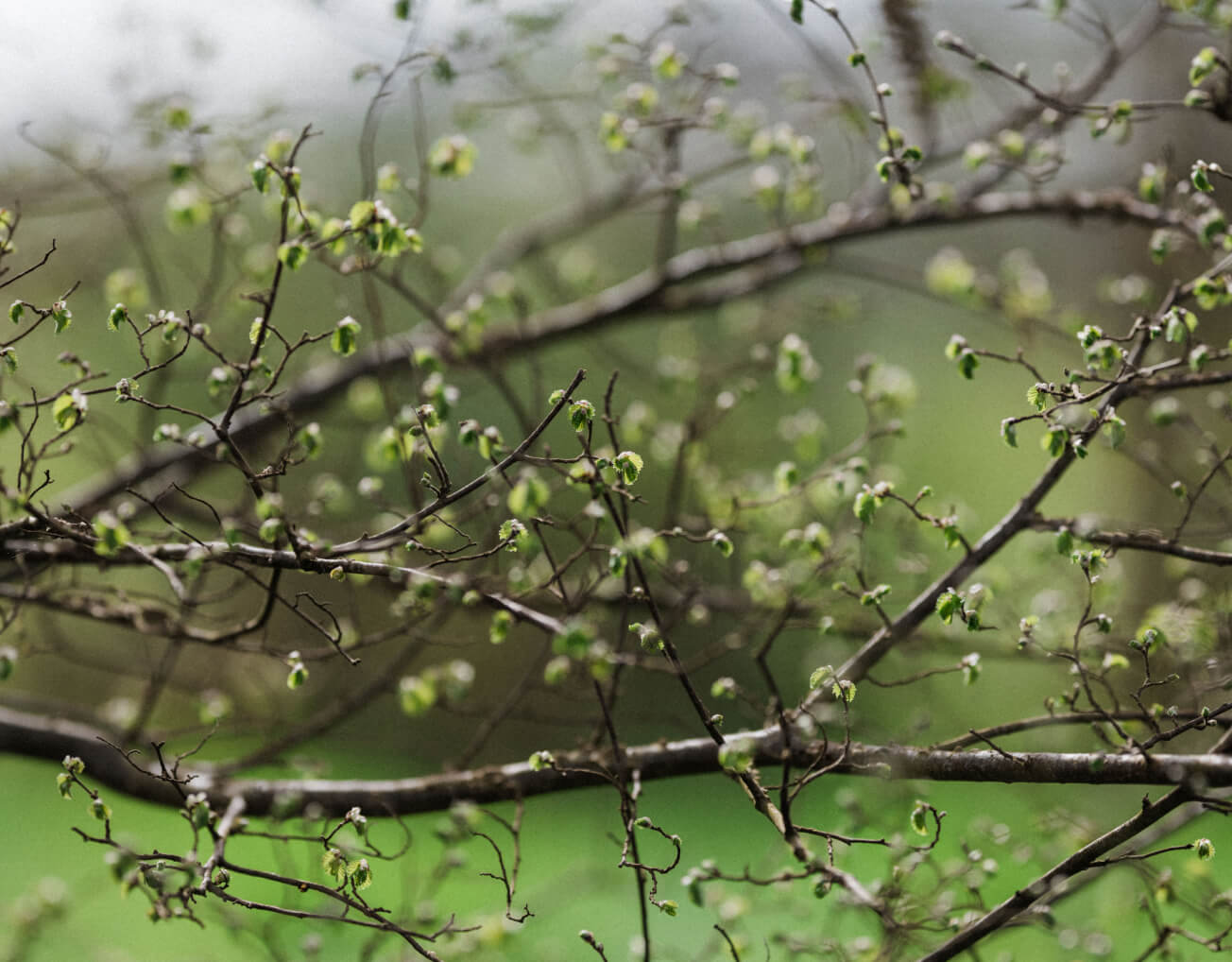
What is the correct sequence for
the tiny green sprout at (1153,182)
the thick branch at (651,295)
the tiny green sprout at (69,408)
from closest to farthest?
the tiny green sprout at (69,408)
the tiny green sprout at (1153,182)
the thick branch at (651,295)

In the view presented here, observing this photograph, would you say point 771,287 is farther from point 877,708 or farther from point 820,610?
point 877,708

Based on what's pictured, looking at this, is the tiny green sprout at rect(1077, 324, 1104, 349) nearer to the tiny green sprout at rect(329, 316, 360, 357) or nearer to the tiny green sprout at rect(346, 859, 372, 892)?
the tiny green sprout at rect(329, 316, 360, 357)

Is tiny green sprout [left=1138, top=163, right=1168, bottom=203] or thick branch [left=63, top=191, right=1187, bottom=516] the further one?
thick branch [left=63, top=191, right=1187, bottom=516]

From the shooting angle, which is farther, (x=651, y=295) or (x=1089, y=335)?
(x=651, y=295)

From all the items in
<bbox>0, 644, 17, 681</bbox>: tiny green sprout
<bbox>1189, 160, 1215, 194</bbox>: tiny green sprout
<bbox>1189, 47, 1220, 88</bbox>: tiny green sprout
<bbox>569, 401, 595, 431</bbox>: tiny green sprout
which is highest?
<bbox>1189, 47, 1220, 88</bbox>: tiny green sprout

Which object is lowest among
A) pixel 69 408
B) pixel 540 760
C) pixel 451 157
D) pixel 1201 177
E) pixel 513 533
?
pixel 540 760

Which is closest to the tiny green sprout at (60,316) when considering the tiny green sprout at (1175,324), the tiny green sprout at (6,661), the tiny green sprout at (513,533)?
the tiny green sprout at (6,661)

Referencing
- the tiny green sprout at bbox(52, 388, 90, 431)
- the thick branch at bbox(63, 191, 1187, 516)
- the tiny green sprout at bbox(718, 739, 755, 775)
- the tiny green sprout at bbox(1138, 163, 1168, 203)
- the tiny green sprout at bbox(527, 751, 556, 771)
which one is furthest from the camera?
the thick branch at bbox(63, 191, 1187, 516)

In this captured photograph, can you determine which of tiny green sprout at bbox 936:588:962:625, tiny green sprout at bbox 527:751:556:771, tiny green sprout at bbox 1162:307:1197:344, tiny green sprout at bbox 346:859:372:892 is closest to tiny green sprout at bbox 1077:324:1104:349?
tiny green sprout at bbox 1162:307:1197:344

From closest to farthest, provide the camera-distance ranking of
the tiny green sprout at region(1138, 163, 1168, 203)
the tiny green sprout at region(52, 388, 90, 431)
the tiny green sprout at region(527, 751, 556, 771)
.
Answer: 1. the tiny green sprout at region(52, 388, 90, 431)
2. the tiny green sprout at region(527, 751, 556, 771)
3. the tiny green sprout at region(1138, 163, 1168, 203)

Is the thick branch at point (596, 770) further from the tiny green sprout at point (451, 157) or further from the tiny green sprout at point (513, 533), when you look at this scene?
the tiny green sprout at point (451, 157)

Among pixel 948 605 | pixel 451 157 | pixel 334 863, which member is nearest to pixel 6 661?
pixel 334 863

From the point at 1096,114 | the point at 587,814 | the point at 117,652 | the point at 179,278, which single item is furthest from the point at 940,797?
the point at 179,278

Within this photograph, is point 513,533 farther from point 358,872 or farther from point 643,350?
point 643,350
